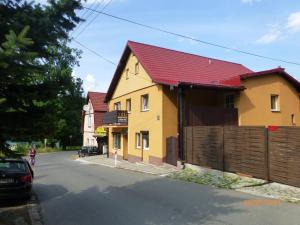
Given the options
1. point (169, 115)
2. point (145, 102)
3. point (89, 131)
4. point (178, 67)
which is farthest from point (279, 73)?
point (89, 131)

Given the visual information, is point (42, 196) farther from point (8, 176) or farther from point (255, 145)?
point (255, 145)

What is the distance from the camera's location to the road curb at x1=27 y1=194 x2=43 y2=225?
9.06 meters

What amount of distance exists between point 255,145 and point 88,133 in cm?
3762

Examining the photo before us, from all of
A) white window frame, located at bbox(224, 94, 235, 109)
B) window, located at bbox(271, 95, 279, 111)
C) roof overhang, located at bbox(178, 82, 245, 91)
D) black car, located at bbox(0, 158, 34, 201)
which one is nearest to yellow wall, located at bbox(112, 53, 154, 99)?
roof overhang, located at bbox(178, 82, 245, 91)

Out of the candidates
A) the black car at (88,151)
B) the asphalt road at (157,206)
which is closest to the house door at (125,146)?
the black car at (88,151)

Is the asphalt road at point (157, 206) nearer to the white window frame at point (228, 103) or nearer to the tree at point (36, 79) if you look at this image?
the tree at point (36, 79)

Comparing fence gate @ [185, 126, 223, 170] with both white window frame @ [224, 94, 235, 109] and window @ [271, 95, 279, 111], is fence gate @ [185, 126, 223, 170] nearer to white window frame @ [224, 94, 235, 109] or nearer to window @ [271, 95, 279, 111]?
white window frame @ [224, 94, 235, 109]

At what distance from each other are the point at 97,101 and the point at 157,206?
3953cm

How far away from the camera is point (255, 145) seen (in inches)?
592

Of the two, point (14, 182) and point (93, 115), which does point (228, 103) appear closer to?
point (14, 182)

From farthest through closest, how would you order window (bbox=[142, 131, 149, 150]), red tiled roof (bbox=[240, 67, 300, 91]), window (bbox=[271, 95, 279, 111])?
window (bbox=[142, 131, 149, 150]) → window (bbox=[271, 95, 279, 111]) → red tiled roof (bbox=[240, 67, 300, 91])

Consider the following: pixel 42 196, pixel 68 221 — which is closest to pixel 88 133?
pixel 42 196

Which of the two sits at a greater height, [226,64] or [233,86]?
[226,64]

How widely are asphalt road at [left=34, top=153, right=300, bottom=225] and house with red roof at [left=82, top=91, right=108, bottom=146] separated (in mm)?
32156
